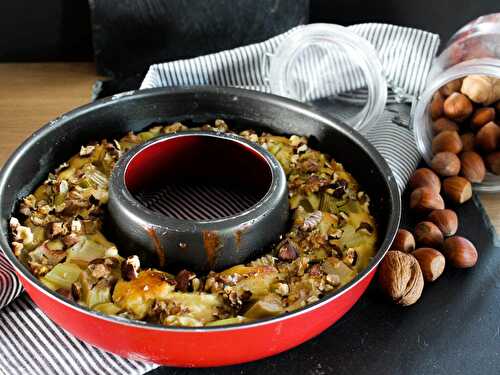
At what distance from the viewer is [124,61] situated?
4.81ft

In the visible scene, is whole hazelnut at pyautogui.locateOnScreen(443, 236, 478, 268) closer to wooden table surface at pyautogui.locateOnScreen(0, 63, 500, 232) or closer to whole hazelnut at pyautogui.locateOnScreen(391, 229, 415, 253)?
whole hazelnut at pyautogui.locateOnScreen(391, 229, 415, 253)

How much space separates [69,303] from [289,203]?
38 centimetres

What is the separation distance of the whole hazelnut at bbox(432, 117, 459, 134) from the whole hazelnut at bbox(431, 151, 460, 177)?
0.06 m

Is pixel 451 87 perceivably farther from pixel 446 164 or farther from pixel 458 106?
pixel 446 164

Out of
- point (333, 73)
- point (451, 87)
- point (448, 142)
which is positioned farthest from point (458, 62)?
point (333, 73)

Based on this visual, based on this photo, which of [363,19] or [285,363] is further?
[363,19]

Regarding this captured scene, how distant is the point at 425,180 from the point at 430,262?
20cm

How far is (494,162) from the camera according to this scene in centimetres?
125

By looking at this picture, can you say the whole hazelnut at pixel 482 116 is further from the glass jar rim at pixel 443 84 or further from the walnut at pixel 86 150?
the walnut at pixel 86 150

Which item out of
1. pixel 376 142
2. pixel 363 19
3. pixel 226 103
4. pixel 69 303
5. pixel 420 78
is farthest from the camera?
pixel 363 19

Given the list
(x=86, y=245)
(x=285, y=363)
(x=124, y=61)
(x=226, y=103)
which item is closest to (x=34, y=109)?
(x=124, y=61)

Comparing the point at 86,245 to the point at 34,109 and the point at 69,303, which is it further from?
the point at 34,109

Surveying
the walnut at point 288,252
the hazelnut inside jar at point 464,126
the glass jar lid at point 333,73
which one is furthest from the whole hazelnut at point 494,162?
the walnut at point 288,252

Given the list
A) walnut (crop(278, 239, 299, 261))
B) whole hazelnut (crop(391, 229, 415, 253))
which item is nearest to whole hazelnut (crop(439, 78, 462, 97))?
whole hazelnut (crop(391, 229, 415, 253))
